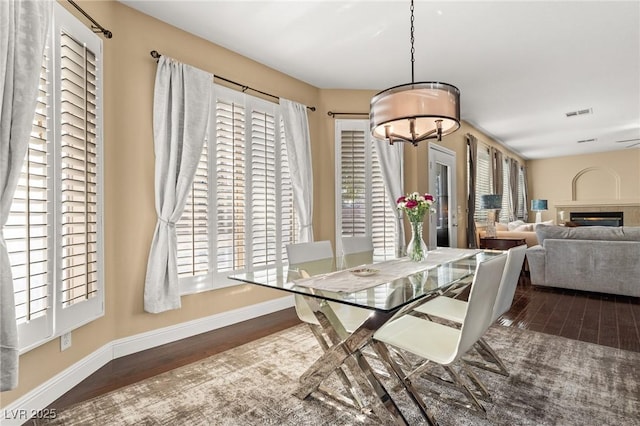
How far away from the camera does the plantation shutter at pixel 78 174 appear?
2037mm

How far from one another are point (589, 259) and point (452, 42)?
10.9 ft

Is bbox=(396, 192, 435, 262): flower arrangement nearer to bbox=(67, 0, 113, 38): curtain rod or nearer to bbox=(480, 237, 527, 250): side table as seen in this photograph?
bbox=(67, 0, 113, 38): curtain rod

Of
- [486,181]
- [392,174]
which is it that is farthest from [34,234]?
[486,181]

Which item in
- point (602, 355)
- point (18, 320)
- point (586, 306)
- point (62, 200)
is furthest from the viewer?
point (586, 306)

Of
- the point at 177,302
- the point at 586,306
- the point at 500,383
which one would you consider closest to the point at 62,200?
the point at 177,302

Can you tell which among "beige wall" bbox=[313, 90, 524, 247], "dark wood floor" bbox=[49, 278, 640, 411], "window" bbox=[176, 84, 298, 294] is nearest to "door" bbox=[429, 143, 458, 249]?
"beige wall" bbox=[313, 90, 524, 247]

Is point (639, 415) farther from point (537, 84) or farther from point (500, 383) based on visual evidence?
point (537, 84)

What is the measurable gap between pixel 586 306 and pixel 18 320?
5.16 m

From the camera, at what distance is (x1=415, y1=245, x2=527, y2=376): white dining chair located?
1.84 metres

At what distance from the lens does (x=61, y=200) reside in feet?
6.56

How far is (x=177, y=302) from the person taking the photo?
2.81 metres

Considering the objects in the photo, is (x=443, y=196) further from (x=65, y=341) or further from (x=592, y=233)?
(x=65, y=341)

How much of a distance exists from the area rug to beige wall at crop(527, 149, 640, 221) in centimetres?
871

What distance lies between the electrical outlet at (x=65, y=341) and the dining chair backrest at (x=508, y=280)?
103 inches
